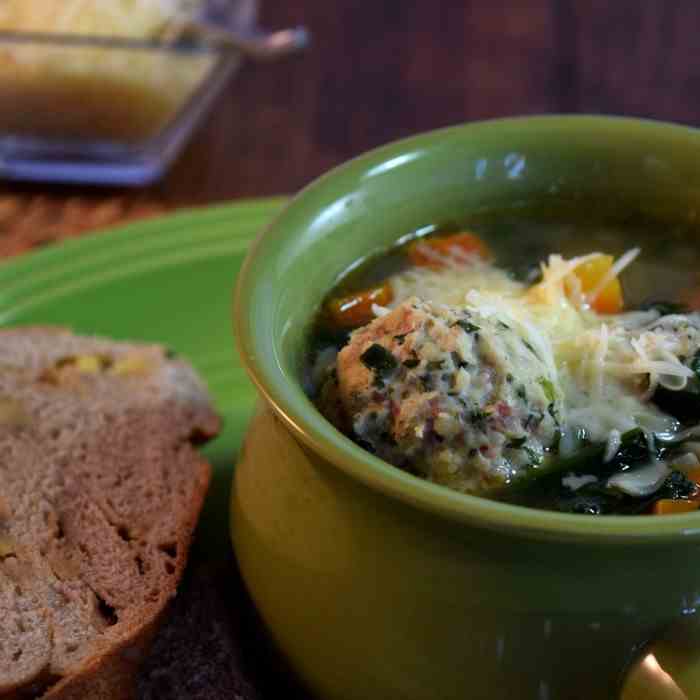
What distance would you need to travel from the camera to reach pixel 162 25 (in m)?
3.06

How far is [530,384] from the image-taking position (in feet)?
4.49

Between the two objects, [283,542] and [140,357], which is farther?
[140,357]

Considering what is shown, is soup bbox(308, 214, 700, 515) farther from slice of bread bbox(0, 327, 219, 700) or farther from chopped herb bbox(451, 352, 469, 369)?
slice of bread bbox(0, 327, 219, 700)

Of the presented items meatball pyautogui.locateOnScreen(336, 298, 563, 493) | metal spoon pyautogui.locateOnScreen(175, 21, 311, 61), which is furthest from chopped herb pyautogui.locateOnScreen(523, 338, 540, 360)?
metal spoon pyautogui.locateOnScreen(175, 21, 311, 61)

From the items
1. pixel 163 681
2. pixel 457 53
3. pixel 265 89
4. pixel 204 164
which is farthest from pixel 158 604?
pixel 457 53

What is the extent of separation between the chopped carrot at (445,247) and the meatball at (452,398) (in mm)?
394

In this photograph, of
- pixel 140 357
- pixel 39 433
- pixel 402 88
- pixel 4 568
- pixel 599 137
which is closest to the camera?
pixel 4 568

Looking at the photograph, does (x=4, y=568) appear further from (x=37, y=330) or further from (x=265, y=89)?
(x=265, y=89)

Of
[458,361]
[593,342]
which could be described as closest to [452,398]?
[458,361]

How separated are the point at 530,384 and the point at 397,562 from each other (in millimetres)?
280

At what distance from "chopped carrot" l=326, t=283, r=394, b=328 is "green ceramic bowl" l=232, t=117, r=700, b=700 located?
0.03 m

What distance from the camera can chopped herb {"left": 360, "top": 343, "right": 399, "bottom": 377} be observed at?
1.36 metres

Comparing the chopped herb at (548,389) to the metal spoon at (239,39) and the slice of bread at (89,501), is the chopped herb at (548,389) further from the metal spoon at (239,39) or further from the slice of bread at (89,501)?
the metal spoon at (239,39)

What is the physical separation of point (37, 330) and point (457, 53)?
2.04 meters
